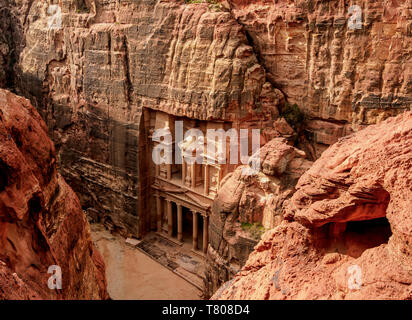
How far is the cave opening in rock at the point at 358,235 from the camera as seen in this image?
16.3 ft

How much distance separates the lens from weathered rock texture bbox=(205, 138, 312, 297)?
12148 mm

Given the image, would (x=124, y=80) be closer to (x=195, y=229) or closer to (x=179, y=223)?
(x=179, y=223)

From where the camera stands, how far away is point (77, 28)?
21.9 m

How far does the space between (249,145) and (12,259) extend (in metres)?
12.4

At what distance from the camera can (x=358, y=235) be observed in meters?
5.12

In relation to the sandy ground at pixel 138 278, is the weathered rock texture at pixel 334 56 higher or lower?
higher

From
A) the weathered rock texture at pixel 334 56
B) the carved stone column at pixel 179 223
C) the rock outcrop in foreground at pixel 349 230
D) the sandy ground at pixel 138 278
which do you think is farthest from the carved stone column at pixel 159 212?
the rock outcrop in foreground at pixel 349 230

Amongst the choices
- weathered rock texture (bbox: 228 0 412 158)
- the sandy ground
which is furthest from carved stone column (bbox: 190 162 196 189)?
weathered rock texture (bbox: 228 0 412 158)

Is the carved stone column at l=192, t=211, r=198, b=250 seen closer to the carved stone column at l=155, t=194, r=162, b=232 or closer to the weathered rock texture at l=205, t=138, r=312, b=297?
the carved stone column at l=155, t=194, r=162, b=232

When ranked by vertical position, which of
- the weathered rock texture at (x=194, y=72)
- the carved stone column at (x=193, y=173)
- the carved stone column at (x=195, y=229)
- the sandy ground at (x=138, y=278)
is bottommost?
the sandy ground at (x=138, y=278)

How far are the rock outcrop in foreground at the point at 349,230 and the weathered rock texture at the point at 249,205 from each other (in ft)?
20.6

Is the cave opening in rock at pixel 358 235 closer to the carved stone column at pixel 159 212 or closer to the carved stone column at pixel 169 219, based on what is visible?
the carved stone column at pixel 169 219

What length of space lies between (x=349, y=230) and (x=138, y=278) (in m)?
14.6

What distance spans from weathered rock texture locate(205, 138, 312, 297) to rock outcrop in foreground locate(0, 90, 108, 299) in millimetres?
4936
